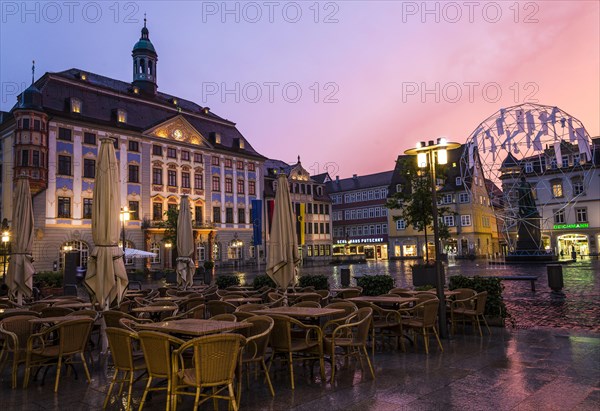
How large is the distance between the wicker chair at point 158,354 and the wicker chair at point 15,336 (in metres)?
2.60

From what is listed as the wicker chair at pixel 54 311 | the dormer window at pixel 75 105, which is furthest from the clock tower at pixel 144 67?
the wicker chair at pixel 54 311

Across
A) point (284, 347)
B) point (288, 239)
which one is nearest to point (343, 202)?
point (288, 239)

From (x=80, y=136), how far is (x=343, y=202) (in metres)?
45.0

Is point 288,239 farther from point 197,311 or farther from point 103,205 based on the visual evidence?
point 103,205

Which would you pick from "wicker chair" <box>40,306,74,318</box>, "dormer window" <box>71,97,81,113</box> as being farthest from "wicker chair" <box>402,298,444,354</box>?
"dormer window" <box>71,97,81,113</box>

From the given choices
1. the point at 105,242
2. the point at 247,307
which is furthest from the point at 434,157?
the point at 105,242

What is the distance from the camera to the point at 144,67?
51.0 metres

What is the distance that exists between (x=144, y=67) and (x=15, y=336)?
159ft

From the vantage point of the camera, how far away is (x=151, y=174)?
146ft

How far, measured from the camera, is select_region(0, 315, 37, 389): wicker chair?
22.4 feet

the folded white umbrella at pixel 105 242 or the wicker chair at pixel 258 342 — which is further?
the folded white umbrella at pixel 105 242

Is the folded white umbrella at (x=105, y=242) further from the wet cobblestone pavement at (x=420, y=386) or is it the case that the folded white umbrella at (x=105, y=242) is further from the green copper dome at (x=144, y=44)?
the green copper dome at (x=144, y=44)

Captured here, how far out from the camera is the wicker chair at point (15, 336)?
22.4 ft

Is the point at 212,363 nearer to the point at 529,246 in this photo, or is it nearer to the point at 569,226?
the point at 529,246
